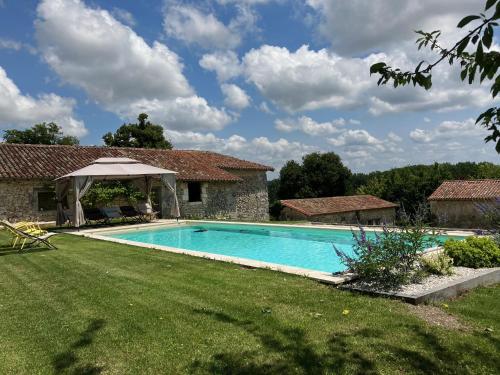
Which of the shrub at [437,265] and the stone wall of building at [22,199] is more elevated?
the stone wall of building at [22,199]

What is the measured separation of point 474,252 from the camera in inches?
260

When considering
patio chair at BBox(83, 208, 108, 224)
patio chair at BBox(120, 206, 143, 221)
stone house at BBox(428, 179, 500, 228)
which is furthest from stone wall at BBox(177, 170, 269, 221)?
stone house at BBox(428, 179, 500, 228)

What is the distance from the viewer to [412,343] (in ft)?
11.7

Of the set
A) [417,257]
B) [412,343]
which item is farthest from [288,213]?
[412,343]

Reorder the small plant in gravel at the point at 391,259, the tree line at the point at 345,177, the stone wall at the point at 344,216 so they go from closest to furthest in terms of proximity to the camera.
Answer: the small plant in gravel at the point at 391,259 < the stone wall at the point at 344,216 < the tree line at the point at 345,177

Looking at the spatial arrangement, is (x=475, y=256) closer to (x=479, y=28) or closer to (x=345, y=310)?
(x=345, y=310)

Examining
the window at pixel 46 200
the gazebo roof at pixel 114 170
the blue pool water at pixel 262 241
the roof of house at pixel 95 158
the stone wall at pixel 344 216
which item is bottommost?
the stone wall at pixel 344 216

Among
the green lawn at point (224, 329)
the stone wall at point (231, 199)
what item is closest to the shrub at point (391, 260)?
the green lawn at point (224, 329)

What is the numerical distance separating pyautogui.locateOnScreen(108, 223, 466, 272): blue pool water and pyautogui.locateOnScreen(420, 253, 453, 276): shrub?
9.16 ft

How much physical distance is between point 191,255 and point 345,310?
14.5ft

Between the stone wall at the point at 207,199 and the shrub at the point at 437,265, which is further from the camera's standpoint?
the stone wall at the point at 207,199

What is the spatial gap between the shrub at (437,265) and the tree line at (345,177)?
135 ft

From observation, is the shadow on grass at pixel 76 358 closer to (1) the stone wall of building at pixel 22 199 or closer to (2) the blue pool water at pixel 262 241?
(2) the blue pool water at pixel 262 241

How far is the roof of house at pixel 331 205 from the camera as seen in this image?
32.7m
